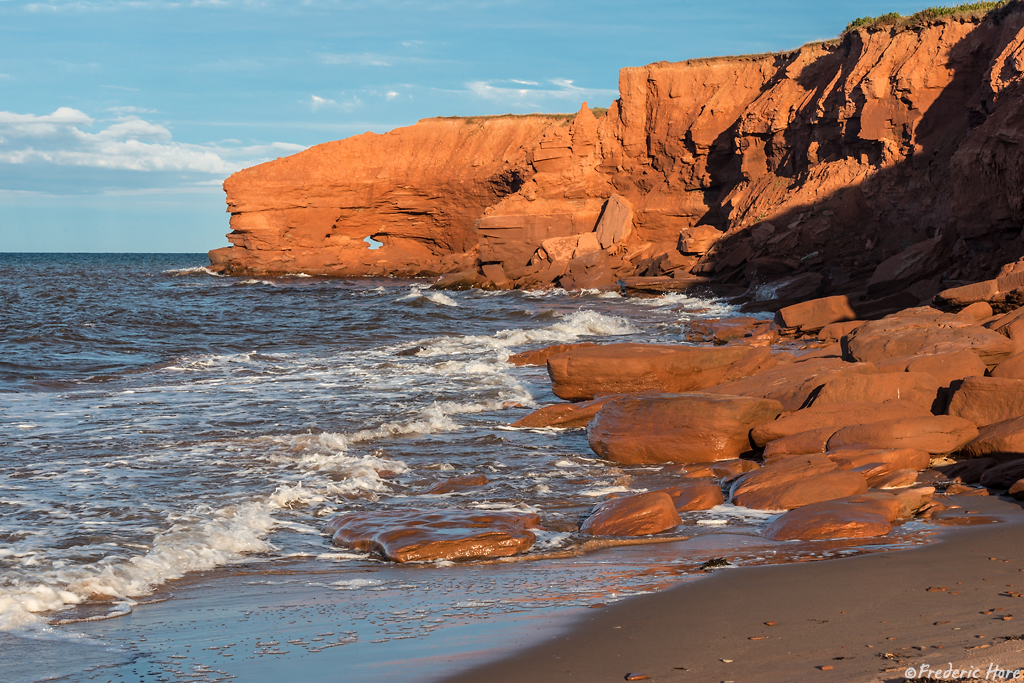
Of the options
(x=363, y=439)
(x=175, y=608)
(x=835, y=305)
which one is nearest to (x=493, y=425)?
(x=363, y=439)

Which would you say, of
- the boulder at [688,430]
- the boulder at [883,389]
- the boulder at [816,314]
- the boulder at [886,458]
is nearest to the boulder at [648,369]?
the boulder at [688,430]

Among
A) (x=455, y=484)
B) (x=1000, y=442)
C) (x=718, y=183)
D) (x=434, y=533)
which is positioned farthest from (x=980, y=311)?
(x=718, y=183)

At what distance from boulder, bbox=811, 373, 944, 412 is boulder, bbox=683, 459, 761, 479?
1.22m

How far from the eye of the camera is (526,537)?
5309 mm

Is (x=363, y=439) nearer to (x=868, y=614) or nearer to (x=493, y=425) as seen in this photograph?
(x=493, y=425)

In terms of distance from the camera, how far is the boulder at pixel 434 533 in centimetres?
511

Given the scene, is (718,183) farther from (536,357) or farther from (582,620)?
(582,620)

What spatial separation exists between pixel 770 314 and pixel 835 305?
5.09 m

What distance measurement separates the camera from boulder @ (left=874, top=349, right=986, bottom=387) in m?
7.91

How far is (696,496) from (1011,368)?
3.83 meters

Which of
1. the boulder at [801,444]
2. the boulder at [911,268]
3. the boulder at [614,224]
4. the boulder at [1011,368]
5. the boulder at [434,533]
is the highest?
the boulder at [614,224]

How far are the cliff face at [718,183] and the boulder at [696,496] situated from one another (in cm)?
1233

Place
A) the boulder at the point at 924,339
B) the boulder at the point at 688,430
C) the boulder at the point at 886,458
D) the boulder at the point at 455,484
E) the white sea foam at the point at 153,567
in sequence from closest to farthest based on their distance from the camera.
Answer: the white sea foam at the point at 153,567 → the boulder at the point at 886,458 → the boulder at the point at 455,484 → the boulder at the point at 688,430 → the boulder at the point at 924,339

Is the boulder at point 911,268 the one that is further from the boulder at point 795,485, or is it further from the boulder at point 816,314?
the boulder at point 795,485
